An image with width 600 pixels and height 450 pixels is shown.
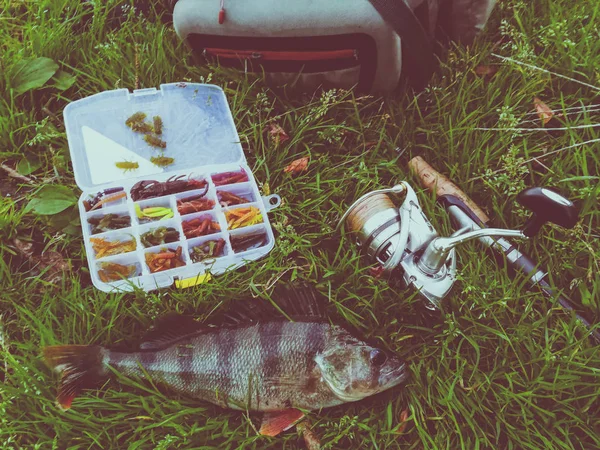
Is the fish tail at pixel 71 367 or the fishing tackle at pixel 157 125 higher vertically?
the fishing tackle at pixel 157 125

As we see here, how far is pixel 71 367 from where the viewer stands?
7.94ft

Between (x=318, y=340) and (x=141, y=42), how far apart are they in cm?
207

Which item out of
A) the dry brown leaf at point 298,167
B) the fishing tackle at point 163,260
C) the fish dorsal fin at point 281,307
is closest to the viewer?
the fish dorsal fin at point 281,307

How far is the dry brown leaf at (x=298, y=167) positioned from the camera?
3.05 metres

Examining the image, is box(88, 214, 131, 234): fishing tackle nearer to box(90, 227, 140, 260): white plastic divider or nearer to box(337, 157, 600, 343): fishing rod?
box(90, 227, 140, 260): white plastic divider

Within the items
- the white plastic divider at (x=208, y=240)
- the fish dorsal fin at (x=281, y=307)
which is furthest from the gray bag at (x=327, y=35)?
the fish dorsal fin at (x=281, y=307)

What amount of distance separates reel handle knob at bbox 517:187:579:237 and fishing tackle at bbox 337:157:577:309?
0.07 meters

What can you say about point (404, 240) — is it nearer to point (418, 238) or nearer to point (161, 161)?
point (418, 238)

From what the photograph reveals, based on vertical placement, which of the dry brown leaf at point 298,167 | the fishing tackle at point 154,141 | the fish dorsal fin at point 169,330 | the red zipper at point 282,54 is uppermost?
the red zipper at point 282,54

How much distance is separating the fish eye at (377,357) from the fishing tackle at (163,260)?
3.38 ft

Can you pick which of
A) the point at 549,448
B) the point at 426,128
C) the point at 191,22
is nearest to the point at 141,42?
the point at 191,22

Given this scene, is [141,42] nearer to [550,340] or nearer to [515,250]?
[515,250]

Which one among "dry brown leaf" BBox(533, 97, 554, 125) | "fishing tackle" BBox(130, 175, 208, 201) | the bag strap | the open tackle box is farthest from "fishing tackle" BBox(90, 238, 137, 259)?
"dry brown leaf" BBox(533, 97, 554, 125)

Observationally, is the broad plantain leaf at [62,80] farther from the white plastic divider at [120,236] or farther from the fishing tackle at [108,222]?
the white plastic divider at [120,236]
